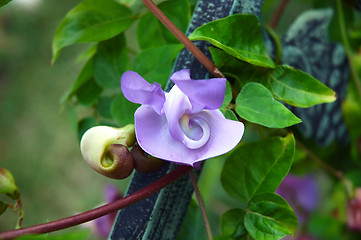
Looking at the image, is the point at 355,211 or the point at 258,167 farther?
the point at 355,211

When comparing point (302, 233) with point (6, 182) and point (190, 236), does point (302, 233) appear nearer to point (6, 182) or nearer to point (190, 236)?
point (190, 236)

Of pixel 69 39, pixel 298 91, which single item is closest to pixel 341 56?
pixel 298 91

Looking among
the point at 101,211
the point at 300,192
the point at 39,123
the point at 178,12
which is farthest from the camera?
the point at 39,123

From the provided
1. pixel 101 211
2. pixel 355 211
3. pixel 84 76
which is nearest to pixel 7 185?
pixel 101 211

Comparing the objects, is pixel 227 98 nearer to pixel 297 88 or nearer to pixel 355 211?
pixel 297 88

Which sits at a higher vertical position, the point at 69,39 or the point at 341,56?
the point at 69,39

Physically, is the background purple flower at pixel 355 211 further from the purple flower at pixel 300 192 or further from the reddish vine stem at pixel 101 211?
the reddish vine stem at pixel 101 211

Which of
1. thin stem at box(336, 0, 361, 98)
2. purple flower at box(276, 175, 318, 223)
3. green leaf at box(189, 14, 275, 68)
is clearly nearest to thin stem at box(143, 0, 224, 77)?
green leaf at box(189, 14, 275, 68)
